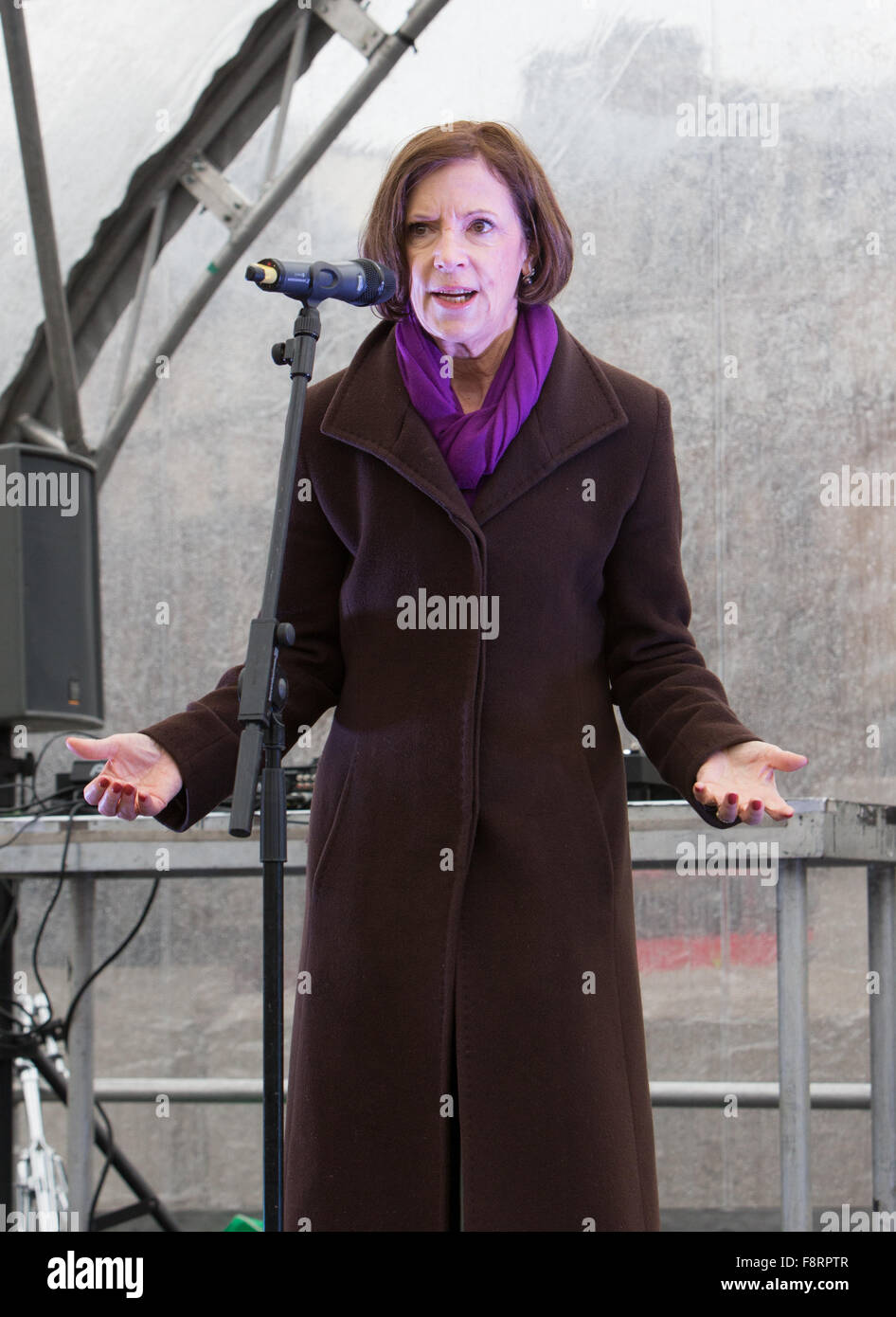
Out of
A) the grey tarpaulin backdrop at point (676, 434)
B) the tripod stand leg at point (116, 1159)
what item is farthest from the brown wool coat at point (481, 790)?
the grey tarpaulin backdrop at point (676, 434)

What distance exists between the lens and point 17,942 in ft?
14.8

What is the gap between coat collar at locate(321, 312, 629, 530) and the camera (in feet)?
4.16

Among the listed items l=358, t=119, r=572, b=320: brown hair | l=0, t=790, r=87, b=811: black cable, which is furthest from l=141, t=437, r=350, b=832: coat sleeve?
l=0, t=790, r=87, b=811: black cable

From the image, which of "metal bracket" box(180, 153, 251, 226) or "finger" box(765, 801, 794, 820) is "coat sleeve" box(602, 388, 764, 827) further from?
"metal bracket" box(180, 153, 251, 226)

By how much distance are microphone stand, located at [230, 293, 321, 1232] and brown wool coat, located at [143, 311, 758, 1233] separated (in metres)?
0.11

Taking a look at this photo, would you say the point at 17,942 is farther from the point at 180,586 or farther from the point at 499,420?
the point at 499,420

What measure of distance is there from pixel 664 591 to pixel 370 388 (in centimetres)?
33

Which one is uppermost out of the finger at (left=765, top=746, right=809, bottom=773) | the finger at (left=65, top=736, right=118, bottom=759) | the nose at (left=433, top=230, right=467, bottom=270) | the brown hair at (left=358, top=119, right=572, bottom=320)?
the brown hair at (left=358, top=119, right=572, bottom=320)

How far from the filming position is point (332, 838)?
1.25 meters

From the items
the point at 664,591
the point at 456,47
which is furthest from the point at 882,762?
the point at 664,591

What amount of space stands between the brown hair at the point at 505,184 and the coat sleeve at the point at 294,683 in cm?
22
